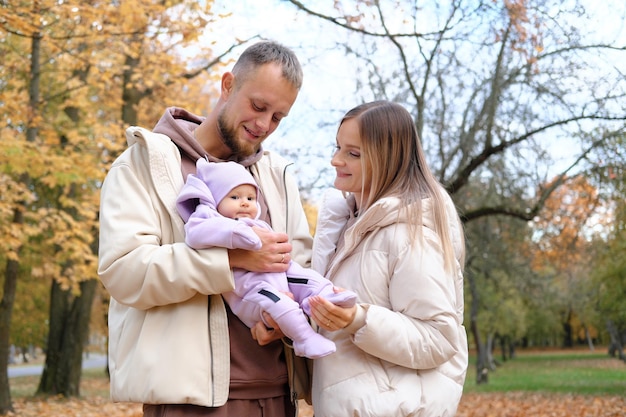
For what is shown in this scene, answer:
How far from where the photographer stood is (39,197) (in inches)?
711

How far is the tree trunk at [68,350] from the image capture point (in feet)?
50.7

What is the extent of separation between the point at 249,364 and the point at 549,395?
54.5ft

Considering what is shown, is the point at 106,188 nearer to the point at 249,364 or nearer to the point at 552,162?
the point at 249,364

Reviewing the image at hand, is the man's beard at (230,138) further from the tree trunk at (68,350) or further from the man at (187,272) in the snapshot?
the tree trunk at (68,350)

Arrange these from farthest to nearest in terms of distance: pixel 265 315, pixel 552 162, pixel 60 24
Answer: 1. pixel 552 162
2. pixel 60 24
3. pixel 265 315

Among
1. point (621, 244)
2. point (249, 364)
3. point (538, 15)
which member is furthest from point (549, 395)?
point (249, 364)

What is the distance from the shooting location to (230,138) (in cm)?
302

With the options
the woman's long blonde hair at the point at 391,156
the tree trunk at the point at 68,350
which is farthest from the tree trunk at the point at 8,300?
the woman's long blonde hair at the point at 391,156

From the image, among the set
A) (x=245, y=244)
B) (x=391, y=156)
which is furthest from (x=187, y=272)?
(x=391, y=156)

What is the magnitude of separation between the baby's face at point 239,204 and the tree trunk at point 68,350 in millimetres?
13359

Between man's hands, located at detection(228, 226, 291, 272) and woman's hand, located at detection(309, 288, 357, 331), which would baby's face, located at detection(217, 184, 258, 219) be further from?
woman's hand, located at detection(309, 288, 357, 331)

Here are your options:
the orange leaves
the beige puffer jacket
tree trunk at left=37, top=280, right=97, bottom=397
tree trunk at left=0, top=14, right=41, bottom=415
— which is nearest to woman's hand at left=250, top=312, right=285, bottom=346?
the beige puffer jacket

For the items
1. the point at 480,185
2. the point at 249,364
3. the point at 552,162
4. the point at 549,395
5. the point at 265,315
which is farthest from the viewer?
the point at 549,395

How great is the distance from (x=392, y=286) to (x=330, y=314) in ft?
1.04
